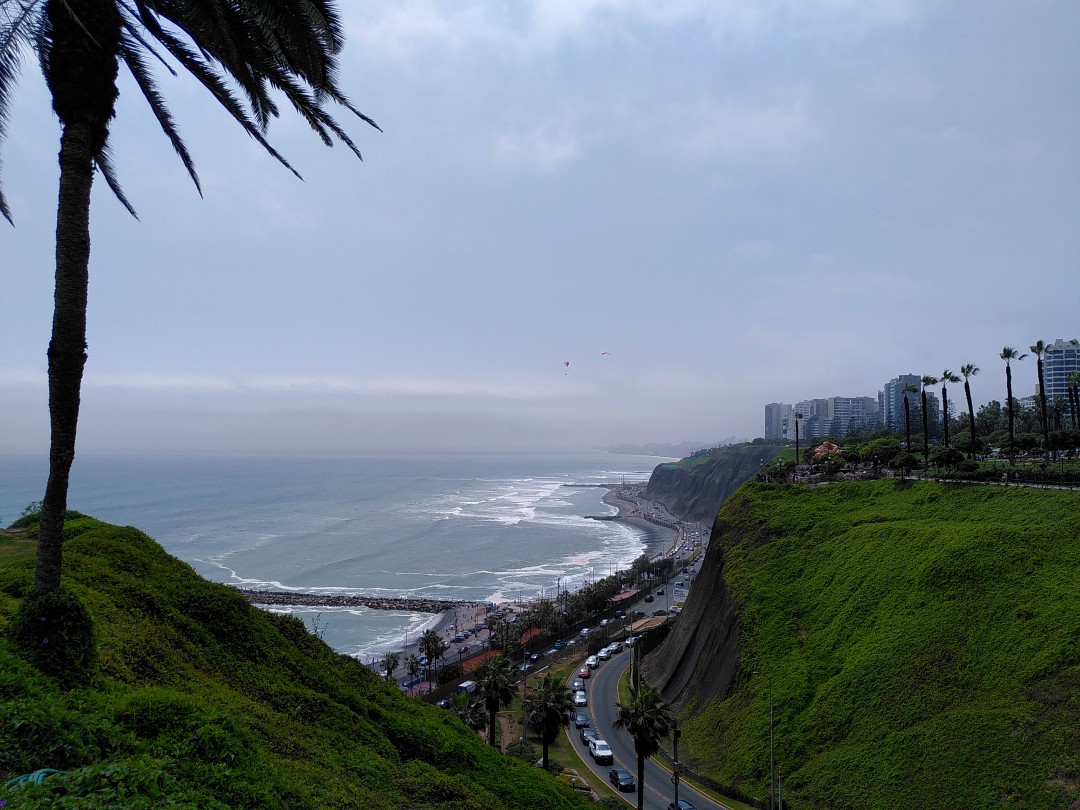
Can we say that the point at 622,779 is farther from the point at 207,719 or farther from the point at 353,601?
the point at 353,601

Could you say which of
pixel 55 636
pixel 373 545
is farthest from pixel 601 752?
pixel 373 545

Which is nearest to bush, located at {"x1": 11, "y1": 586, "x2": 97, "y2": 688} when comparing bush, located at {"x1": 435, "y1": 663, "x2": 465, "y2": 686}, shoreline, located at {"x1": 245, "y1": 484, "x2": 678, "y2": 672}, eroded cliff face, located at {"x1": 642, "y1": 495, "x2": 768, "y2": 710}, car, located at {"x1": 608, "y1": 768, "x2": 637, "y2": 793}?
car, located at {"x1": 608, "y1": 768, "x2": 637, "y2": 793}

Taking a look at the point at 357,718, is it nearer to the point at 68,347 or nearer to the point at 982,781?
the point at 68,347

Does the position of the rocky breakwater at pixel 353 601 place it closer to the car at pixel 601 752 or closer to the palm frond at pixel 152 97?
the car at pixel 601 752

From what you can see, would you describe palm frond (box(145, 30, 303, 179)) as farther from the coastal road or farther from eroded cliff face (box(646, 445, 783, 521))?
eroded cliff face (box(646, 445, 783, 521))

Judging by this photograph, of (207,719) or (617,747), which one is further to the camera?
(617,747)
